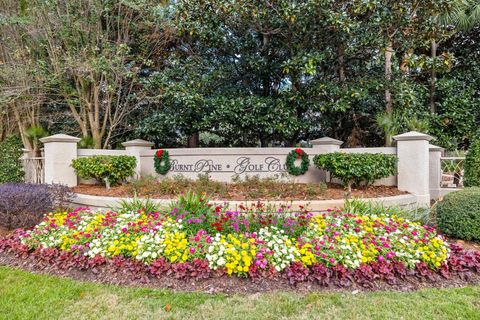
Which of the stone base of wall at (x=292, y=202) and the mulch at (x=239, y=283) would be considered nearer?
the mulch at (x=239, y=283)

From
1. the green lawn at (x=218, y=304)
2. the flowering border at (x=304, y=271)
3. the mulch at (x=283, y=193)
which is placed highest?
the mulch at (x=283, y=193)

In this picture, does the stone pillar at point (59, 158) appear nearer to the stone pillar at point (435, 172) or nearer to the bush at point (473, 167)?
the stone pillar at point (435, 172)

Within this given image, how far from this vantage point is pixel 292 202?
551 centimetres

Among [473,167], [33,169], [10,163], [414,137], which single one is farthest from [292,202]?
[10,163]

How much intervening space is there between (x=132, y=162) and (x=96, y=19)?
4.64m

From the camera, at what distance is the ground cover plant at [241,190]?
6078mm

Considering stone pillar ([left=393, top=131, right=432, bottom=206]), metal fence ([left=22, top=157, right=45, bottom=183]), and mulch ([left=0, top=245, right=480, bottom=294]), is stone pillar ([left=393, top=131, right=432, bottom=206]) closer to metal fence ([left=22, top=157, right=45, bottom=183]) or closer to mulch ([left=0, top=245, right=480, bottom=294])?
mulch ([left=0, top=245, right=480, bottom=294])

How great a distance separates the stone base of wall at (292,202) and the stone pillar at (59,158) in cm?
123

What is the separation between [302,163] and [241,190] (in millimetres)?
1832

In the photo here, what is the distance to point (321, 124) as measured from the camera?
9.45 metres

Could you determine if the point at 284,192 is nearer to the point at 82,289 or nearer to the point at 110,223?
the point at 110,223

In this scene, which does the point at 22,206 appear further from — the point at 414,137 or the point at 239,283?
the point at 414,137

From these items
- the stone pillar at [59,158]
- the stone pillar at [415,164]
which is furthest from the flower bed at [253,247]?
the stone pillar at [59,158]

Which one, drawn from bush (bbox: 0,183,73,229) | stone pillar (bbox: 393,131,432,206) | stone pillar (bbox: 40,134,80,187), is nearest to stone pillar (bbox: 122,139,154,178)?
stone pillar (bbox: 40,134,80,187)
